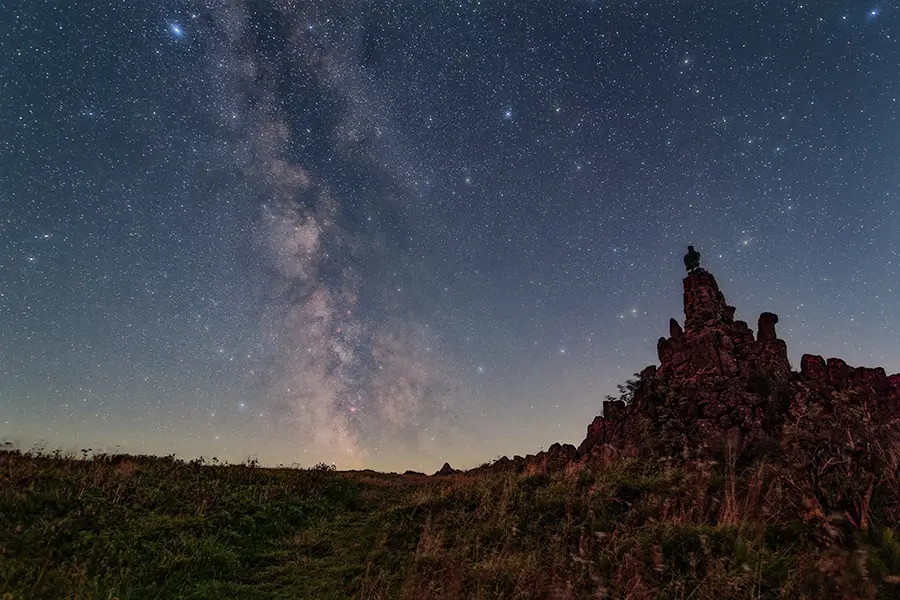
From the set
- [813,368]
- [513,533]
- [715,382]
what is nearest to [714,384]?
[715,382]

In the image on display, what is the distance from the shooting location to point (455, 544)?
595cm

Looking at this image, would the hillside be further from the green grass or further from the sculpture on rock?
the sculpture on rock

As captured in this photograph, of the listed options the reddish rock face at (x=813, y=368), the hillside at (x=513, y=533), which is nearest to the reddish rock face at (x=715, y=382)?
the reddish rock face at (x=813, y=368)

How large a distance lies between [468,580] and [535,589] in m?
0.86

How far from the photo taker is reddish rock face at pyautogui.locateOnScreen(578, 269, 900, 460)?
2678 centimetres

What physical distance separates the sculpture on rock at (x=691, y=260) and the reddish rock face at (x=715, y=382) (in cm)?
73

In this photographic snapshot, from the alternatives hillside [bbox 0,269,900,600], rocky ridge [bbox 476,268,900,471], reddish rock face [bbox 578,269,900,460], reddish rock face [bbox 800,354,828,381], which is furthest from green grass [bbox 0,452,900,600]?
reddish rock face [bbox 800,354,828,381]

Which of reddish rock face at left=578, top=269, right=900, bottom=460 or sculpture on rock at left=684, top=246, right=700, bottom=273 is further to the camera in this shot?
sculpture on rock at left=684, top=246, right=700, bottom=273

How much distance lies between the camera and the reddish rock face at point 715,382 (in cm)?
2678

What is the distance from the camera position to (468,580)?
15.1ft

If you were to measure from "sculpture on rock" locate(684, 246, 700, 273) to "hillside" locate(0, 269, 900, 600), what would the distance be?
110ft

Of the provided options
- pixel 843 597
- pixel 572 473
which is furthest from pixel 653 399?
pixel 843 597

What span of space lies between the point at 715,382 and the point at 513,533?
1169 inches

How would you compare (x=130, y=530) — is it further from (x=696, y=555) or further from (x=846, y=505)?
(x=846, y=505)
